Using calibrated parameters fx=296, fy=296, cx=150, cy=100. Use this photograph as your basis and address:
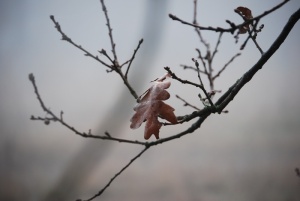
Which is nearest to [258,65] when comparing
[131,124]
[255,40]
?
[255,40]

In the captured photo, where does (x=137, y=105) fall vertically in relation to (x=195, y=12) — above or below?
below

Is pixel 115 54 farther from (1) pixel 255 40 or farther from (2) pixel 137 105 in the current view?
(1) pixel 255 40

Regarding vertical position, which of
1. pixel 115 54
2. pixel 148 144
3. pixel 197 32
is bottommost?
pixel 148 144

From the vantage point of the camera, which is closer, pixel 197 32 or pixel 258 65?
pixel 258 65

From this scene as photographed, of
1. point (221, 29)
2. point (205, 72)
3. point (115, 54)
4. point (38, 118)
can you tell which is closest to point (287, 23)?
point (221, 29)

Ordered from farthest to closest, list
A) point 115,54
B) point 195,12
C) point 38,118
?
point 195,12
point 38,118
point 115,54

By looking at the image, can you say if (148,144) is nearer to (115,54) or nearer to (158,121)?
(158,121)

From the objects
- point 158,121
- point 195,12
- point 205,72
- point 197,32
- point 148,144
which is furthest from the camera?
point 197,32
